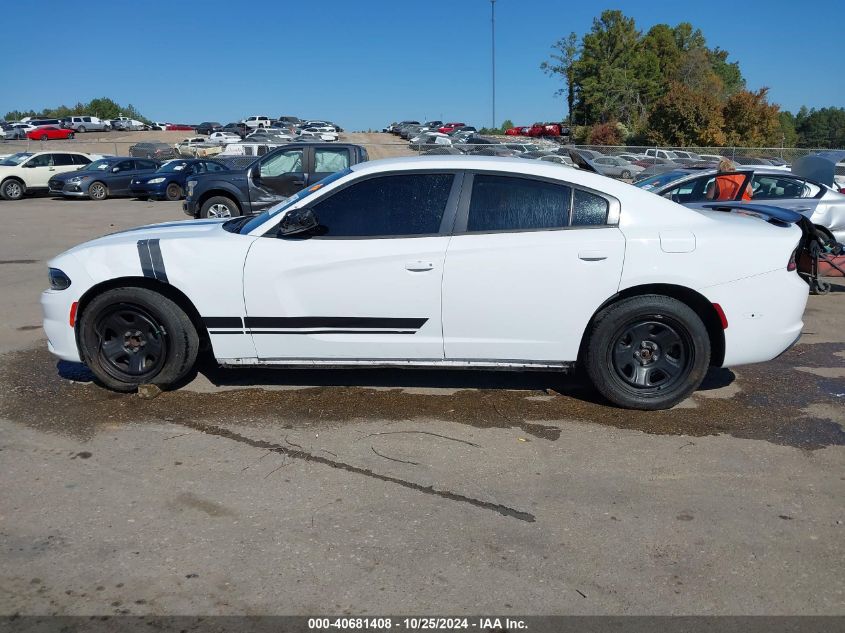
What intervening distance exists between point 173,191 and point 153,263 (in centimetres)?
2027

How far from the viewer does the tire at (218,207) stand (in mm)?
14070

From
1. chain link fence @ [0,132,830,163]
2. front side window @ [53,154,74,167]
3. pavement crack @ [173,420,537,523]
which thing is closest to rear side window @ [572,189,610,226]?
pavement crack @ [173,420,537,523]

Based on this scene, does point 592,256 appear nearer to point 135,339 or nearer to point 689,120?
point 135,339

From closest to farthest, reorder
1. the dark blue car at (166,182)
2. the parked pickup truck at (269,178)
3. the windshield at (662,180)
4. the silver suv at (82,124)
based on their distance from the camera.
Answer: the windshield at (662,180) < the parked pickup truck at (269,178) < the dark blue car at (166,182) < the silver suv at (82,124)

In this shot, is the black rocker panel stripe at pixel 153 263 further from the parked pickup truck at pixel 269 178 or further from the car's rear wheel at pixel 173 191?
the car's rear wheel at pixel 173 191

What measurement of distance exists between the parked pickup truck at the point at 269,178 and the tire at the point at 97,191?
11242 millimetres

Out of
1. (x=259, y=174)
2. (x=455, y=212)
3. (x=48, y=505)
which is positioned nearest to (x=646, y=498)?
(x=455, y=212)

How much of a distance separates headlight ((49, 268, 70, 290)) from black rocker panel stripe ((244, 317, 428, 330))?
4.63ft

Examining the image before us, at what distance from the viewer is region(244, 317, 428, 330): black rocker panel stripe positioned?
194 inches

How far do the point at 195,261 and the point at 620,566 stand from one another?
3.28m

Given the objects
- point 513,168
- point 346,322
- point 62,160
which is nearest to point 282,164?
point 513,168

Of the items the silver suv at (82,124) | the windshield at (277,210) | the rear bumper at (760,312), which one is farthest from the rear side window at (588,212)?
the silver suv at (82,124)

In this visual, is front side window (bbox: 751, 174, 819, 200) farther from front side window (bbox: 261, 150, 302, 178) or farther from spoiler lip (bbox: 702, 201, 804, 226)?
front side window (bbox: 261, 150, 302, 178)

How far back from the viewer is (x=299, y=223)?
4953 millimetres
